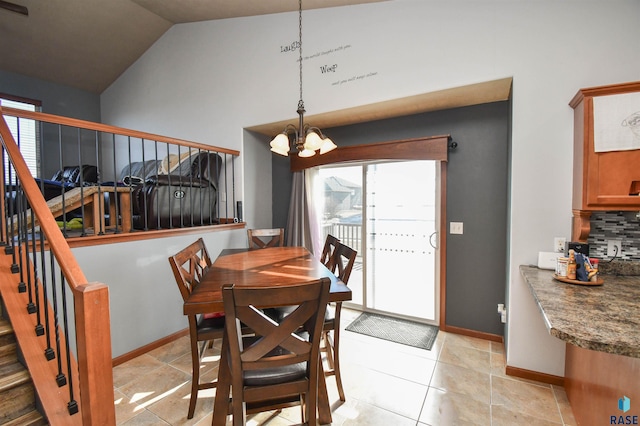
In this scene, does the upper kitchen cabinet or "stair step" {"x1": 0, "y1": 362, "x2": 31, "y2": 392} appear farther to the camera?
the upper kitchen cabinet

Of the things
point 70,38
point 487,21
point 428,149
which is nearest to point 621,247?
→ point 428,149

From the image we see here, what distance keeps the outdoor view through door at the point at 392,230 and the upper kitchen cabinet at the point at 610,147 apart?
54.1 inches

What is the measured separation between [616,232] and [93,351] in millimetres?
3026

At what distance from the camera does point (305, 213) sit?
3.76 m

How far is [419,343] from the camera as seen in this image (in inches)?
107

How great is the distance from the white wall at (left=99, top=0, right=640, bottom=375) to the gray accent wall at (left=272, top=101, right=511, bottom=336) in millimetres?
556

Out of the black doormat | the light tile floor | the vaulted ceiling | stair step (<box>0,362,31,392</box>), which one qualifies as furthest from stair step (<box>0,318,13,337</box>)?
the vaulted ceiling

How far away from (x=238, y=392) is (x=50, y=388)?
1030 mm

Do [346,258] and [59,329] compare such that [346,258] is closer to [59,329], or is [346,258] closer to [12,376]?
[59,329]

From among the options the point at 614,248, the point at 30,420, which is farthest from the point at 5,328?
the point at 614,248

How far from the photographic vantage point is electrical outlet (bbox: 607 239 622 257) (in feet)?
6.16

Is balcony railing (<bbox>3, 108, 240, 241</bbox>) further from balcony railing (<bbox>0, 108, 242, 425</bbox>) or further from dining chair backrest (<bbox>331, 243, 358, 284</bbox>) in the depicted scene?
dining chair backrest (<bbox>331, 243, 358, 284</bbox>)

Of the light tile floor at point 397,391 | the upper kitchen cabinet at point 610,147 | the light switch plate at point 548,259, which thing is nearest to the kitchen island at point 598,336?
the light switch plate at point 548,259

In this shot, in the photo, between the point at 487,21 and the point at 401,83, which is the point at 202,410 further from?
the point at 487,21
